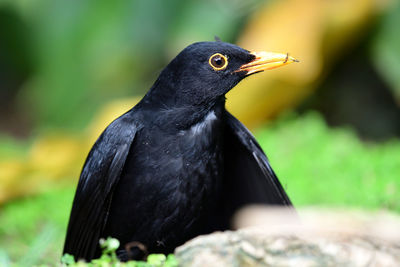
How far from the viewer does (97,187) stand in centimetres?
348

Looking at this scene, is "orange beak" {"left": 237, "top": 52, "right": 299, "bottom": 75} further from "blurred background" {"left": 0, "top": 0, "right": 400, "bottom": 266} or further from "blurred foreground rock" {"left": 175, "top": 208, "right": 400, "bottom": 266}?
"blurred background" {"left": 0, "top": 0, "right": 400, "bottom": 266}

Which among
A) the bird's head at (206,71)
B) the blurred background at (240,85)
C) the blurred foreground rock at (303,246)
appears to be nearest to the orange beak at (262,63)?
the bird's head at (206,71)

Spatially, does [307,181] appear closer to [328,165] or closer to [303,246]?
[328,165]

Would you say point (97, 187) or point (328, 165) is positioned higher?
point (97, 187)

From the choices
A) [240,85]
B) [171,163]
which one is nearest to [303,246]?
[171,163]

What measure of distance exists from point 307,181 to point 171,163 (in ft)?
7.67

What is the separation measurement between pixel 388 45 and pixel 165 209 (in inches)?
176

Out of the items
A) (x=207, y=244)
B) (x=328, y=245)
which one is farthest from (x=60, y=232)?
(x=328, y=245)

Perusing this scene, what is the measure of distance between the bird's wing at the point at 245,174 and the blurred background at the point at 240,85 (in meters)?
1.15

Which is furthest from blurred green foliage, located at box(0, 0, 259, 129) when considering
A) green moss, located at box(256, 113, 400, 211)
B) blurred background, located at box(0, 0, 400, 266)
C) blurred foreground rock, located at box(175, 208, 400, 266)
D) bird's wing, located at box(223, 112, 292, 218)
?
blurred foreground rock, located at box(175, 208, 400, 266)

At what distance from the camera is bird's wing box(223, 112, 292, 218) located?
3602 millimetres

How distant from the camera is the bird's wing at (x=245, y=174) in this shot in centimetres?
360

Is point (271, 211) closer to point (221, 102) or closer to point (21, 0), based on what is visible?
point (221, 102)

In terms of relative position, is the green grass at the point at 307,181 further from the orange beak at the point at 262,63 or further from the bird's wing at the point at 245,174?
the orange beak at the point at 262,63
